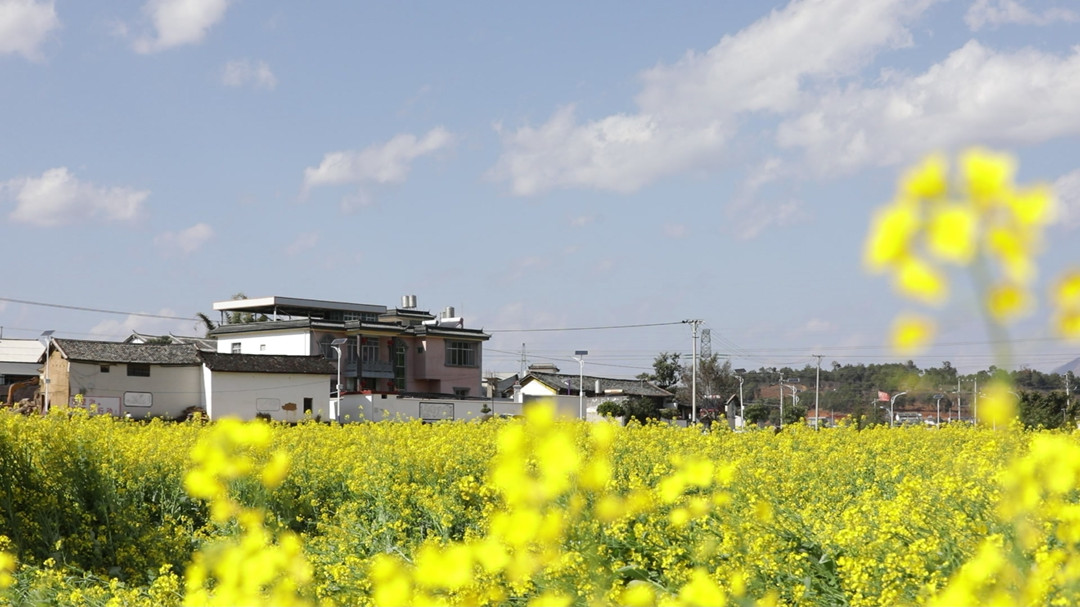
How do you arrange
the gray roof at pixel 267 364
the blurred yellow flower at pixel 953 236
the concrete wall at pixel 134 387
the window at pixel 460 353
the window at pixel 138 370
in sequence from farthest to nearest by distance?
the window at pixel 460 353 → the gray roof at pixel 267 364 → the window at pixel 138 370 → the concrete wall at pixel 134 387 → the blurred yellow flower at pixel 953 236

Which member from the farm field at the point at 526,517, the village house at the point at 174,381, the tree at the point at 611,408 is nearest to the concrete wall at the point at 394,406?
the village house at the point at 174,381

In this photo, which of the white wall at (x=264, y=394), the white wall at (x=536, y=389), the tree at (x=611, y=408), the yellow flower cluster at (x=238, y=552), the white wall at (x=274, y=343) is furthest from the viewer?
the white wall at (x=536, y=389)

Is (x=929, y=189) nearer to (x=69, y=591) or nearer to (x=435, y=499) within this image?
(x=69, y=591)

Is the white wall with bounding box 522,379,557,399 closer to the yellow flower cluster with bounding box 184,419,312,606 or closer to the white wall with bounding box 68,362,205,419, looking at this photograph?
the white wall with bounding box 68,362,205,419

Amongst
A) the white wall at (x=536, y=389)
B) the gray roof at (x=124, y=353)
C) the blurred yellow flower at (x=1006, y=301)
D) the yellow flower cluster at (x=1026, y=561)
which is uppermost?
the gray roof at (x=124, y=353)

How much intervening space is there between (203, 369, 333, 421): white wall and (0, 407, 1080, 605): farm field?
86.2 ft

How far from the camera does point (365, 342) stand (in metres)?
42.7

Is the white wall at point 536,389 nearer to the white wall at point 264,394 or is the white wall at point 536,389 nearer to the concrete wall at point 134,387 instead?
the white wall at point 264,394

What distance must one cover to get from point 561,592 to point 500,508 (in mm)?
2347

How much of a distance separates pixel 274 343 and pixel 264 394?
577 cm

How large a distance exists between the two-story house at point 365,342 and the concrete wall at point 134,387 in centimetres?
585

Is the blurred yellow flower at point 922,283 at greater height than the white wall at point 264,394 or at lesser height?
greater

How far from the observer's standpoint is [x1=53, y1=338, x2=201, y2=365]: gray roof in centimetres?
3500

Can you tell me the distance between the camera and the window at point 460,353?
148ft
